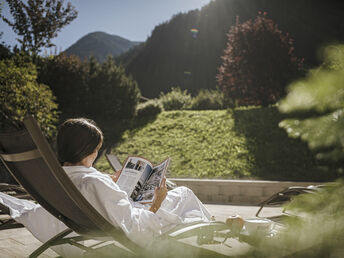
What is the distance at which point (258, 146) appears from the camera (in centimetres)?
853

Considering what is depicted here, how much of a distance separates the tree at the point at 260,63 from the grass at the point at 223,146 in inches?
48.3

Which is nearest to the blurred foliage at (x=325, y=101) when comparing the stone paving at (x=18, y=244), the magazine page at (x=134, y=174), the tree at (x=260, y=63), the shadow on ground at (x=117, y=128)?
the magazine page at (x=134, y=174)

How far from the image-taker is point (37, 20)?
1340 cm

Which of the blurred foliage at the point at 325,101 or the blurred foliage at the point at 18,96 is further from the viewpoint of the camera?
the blurred foliage at the point at 18,96

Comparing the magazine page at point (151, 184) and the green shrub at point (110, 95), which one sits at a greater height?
the green shrub at point (110, 95)

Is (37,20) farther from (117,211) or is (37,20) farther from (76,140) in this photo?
(117,211)

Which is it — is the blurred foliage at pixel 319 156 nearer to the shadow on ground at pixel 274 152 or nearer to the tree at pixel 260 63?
the shadow on ground at pixel 274 152

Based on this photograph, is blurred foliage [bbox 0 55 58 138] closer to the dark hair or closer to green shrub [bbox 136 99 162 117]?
green shrub [bbox 136 99 162 117]

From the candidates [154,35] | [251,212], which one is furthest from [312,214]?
[154,35]

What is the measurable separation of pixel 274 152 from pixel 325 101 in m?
7.75

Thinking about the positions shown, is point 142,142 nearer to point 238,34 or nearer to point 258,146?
point 258,146

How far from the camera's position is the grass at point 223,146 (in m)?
7.50

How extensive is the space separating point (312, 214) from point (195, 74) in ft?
130

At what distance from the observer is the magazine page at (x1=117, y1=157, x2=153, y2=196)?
2.42 m
